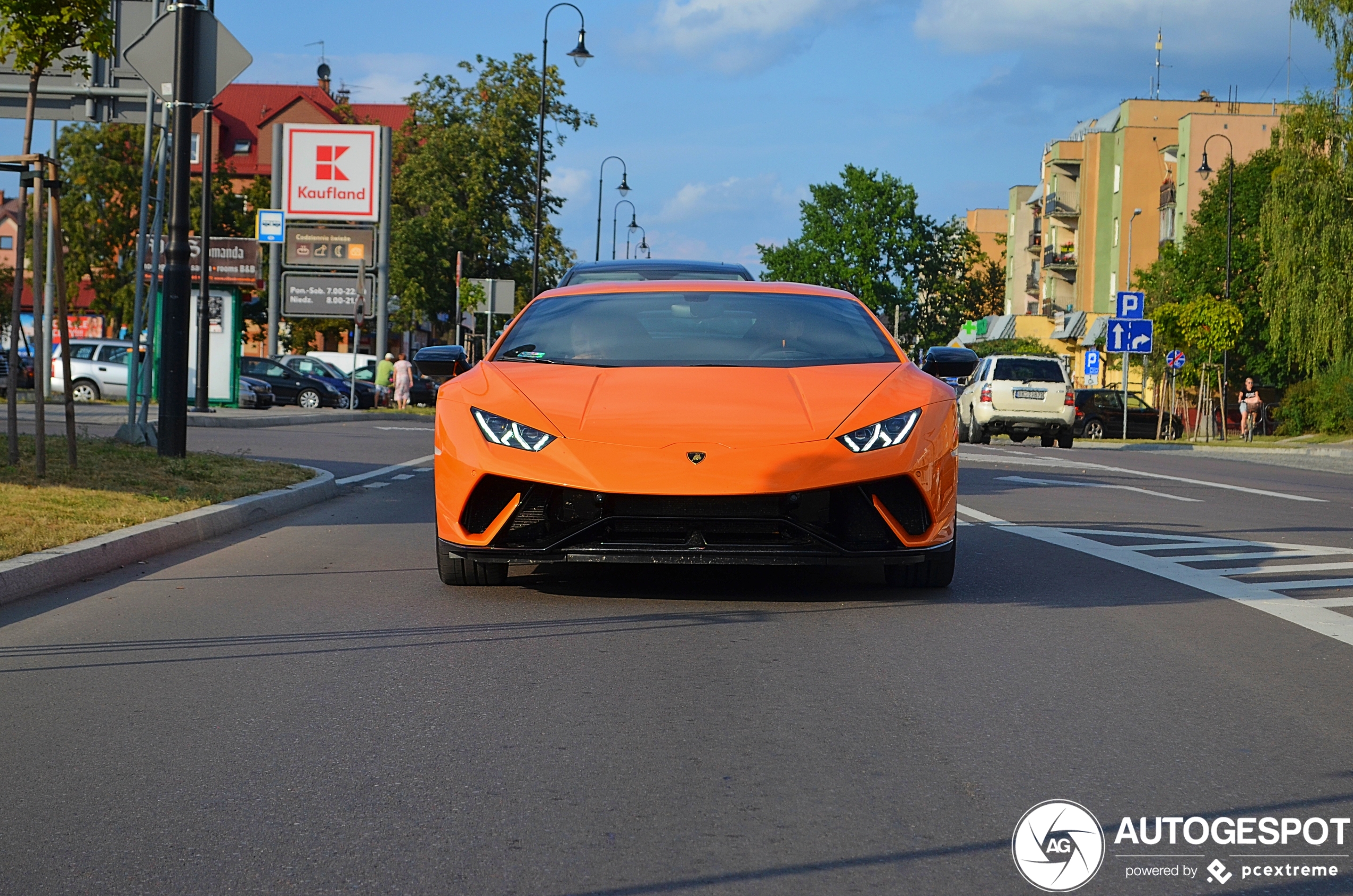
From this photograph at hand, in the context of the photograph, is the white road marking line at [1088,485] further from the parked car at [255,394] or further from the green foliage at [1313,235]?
the green foliage at [1313,235]

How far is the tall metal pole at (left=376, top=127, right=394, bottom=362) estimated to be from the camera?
149ft

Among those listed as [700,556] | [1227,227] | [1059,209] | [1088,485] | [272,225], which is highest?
[1059,209]

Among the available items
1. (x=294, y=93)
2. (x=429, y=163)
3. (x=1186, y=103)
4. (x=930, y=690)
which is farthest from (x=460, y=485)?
(x=294, y=93)

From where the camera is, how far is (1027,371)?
3066cm

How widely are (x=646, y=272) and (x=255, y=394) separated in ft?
93.1

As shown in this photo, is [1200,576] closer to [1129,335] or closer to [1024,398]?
[1024,398]

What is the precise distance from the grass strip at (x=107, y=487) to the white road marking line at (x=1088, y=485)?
7.62 metres

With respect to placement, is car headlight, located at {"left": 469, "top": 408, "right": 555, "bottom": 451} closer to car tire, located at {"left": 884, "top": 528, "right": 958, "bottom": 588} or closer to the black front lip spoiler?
the black front lip spoiler

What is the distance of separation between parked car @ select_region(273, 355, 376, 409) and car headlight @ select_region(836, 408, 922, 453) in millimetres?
39324

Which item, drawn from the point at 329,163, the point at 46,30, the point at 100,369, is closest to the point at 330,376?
the point at 329,163

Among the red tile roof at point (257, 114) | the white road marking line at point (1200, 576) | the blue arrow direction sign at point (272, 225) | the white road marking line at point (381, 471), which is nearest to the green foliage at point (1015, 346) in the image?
the red tile roof at point (257, 114)

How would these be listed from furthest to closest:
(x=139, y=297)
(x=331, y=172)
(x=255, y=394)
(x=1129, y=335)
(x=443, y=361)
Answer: (x=331, y=172) → (x=255, y=394) → (x=1129, y=335) → (x=139, y=297) → (x=443, y=361)

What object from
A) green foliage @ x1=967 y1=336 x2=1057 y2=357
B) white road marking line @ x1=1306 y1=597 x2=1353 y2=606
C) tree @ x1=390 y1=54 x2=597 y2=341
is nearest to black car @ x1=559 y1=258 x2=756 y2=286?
white road marking line @ x1=1306 y1=597 x2=1353 y2=606

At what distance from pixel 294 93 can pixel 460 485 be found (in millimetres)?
95921
